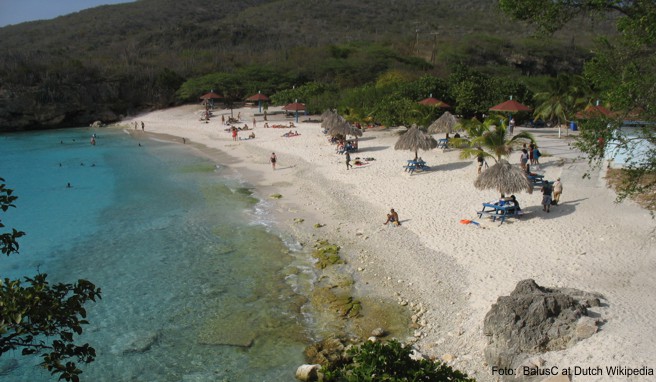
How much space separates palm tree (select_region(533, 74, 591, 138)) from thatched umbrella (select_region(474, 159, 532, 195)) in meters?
16.4

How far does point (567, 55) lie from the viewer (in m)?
Answer: 72.9

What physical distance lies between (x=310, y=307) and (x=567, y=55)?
75.6m

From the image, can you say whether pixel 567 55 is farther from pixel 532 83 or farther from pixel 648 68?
pixel 648 68

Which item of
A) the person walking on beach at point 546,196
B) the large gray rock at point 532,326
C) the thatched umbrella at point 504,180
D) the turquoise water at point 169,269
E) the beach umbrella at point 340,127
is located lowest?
the turquoise water at point 169,269

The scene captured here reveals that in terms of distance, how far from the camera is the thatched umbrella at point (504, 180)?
14.3 m

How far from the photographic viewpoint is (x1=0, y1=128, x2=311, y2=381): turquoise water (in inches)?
386

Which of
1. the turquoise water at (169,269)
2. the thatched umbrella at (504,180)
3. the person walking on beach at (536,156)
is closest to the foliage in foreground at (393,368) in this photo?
the turquoise water at (169,269)

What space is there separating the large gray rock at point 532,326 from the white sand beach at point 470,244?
0.22 m

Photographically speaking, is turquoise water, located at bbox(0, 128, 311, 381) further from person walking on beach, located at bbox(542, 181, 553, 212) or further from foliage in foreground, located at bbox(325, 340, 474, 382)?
person walking on beach, located at bbox(542, 181, 553, 212)

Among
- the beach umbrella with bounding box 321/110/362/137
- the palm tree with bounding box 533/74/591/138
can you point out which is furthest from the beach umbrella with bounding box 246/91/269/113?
the palm tree with bounding box 533/74/591/138

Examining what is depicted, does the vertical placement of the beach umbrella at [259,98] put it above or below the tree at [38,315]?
above

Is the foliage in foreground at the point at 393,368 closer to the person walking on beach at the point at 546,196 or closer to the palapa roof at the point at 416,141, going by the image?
the person walking on beach at the point at 546,196

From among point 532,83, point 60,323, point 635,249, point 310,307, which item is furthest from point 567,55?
point 60,323

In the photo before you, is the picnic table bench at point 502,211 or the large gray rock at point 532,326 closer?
the large gray rock at point 532,326
